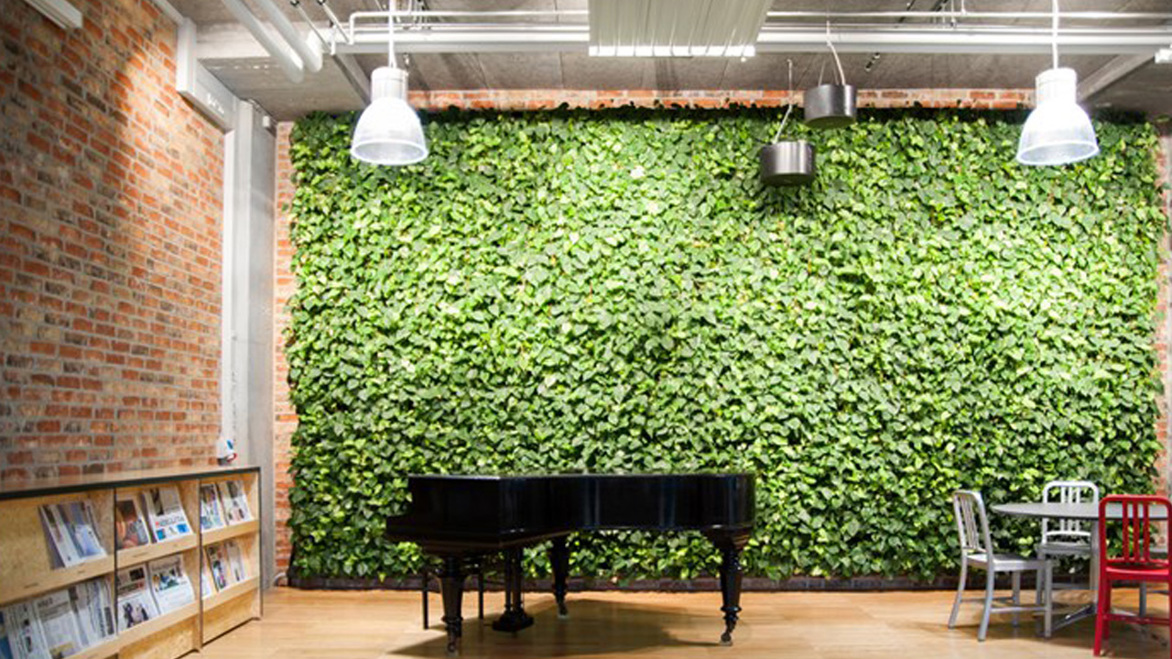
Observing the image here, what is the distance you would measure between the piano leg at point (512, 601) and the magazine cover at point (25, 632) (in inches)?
98.0

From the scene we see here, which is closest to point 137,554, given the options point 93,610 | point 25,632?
point 93,610

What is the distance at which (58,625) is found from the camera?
4387mm

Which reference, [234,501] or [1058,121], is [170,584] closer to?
[234,501]

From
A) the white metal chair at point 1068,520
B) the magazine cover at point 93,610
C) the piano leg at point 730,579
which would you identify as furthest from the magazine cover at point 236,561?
the white metal chair at point 1068,520

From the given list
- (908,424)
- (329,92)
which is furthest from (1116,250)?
(329,92)

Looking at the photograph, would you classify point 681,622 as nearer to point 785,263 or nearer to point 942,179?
point 785,263

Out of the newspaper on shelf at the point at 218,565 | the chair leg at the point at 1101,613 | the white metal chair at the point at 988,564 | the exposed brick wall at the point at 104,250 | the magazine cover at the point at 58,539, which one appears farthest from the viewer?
the newspaper on shelf at the point at 218,565

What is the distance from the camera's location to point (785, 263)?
7691mm

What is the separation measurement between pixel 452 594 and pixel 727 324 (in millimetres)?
3083

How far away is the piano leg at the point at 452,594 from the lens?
545 centimetres

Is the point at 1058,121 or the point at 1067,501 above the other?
the point at 1058,121

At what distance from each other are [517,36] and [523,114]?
1525mm

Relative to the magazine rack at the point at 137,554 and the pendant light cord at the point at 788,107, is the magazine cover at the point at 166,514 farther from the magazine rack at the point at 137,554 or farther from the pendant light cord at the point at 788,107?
the pendant light cord at the point at 788,107

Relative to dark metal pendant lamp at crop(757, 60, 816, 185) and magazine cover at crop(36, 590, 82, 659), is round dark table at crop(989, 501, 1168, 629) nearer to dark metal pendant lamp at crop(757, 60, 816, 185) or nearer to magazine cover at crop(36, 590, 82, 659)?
dark metal pendant lamp at crop(757, 60, 816, 185)
